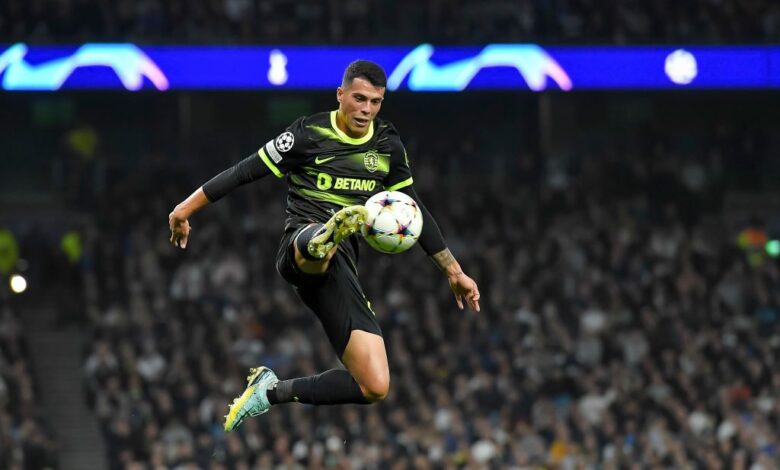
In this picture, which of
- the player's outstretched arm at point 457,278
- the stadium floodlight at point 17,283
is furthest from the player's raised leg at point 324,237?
the stadium floodlight at point 17,283

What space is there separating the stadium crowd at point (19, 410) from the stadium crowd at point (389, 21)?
13.9ft

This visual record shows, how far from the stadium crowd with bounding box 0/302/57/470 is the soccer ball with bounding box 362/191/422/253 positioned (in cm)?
1084

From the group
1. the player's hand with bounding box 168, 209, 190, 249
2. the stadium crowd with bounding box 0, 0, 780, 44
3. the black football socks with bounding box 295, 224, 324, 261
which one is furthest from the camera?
the stadium crowd with bounding box 0, 0, 780, 44

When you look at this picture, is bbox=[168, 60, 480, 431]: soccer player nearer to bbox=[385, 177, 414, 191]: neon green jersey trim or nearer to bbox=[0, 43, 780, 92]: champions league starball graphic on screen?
bbox=[385, 177, 414, 191]: neon green jersey trim

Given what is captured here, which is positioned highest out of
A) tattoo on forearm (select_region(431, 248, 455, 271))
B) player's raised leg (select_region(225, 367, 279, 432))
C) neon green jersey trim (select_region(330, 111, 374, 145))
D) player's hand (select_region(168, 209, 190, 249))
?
neon green jersey trim (select_region(330, 111, 374, 145))

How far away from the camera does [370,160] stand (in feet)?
29.6

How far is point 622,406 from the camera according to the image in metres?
19.0

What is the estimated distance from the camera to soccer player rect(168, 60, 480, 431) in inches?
346

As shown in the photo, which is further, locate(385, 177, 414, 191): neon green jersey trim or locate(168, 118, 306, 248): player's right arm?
locate(385, 177, 414, 191): neon green jersey trim

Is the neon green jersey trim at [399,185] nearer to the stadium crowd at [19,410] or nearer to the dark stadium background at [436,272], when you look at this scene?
the dark stadium background at [436,272]

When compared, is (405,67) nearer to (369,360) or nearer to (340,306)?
(340,306)

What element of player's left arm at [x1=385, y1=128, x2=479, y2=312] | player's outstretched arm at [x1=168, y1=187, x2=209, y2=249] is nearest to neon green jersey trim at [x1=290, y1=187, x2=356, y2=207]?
player's left arm at [x1=385, y1=128, x2=479, y2=312]

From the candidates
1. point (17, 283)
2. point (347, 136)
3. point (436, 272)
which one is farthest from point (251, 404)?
point (17, 283)

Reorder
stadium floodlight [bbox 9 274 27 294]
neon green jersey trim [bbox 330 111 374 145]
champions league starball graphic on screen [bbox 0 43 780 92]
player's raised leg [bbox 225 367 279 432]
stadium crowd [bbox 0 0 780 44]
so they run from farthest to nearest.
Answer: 1. stadium floodlight [bbox 9 274 27 294]
2. stadium crowd [bbox 0 0 780 44]
3. champions league starball graphic on screen [bbox 0 43 780 92]
4. player's raised leg [bbox 225 367 279 432]
5. neon green jersey trim [bbox 330 111 374 145]
